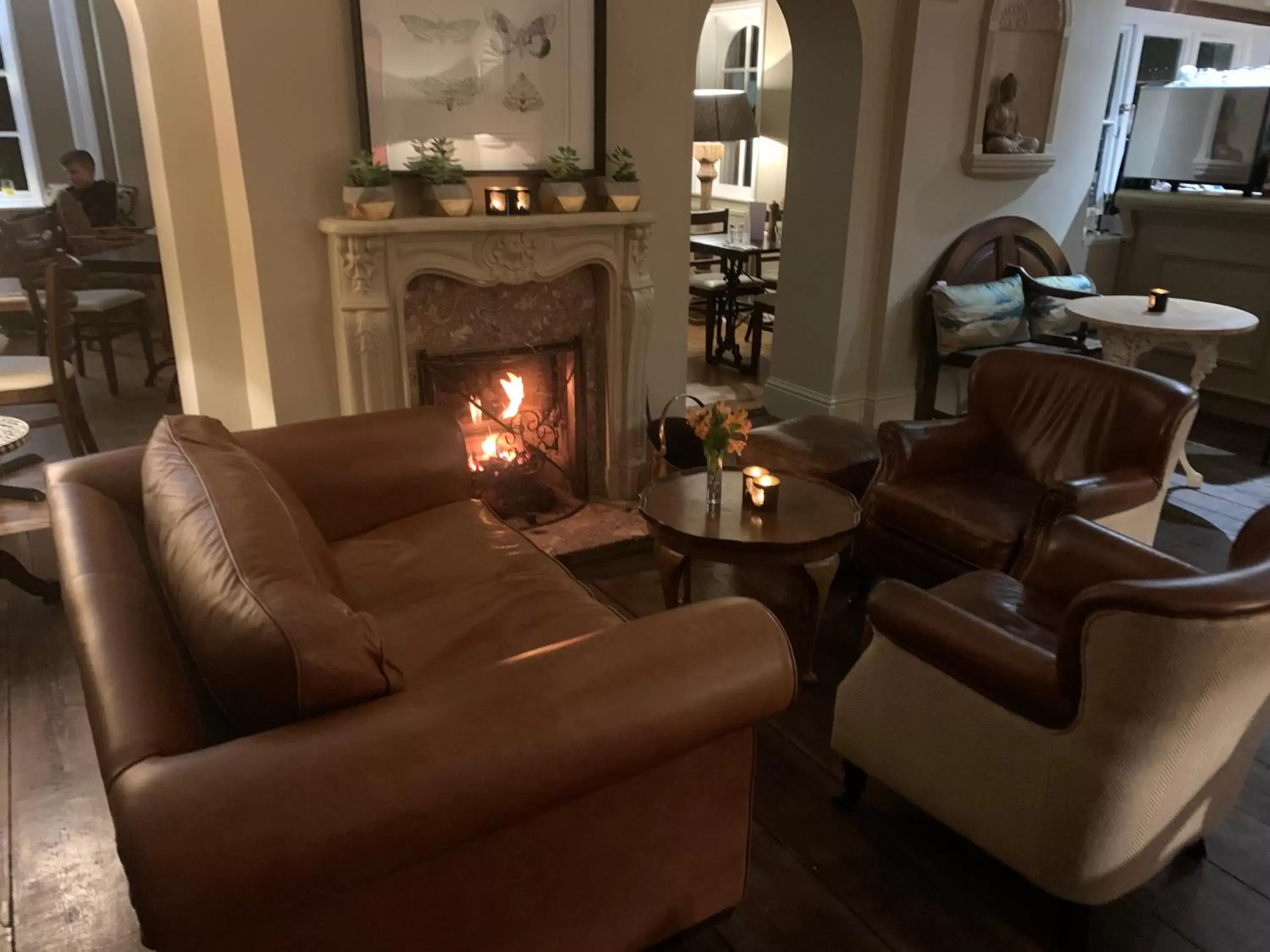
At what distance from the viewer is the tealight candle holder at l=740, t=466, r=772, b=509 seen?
2562mm

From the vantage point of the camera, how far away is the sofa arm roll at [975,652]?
163 cm

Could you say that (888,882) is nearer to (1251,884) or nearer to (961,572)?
(1251,884)

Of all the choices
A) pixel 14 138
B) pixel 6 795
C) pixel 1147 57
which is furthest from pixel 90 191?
pixel 1147 57

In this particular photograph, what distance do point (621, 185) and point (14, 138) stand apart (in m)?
5.62

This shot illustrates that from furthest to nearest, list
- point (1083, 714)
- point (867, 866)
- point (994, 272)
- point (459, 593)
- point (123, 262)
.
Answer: point (123, 262)
point (994, 272)
point (459, 593)
point (867, 866)
point (1083, 714)

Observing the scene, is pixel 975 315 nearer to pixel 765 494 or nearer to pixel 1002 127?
pixel 1002 127

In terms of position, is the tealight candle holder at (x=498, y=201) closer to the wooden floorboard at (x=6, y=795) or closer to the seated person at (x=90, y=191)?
the wooden floorboard at (x=6, y=795)

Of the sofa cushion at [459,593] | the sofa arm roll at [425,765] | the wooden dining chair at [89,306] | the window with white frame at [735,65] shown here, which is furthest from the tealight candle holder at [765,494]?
the window with white frame at [735,65]

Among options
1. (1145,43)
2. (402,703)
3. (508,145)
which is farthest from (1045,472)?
(1145,43)

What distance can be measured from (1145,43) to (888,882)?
6.33 m

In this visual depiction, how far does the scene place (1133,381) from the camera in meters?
2.76

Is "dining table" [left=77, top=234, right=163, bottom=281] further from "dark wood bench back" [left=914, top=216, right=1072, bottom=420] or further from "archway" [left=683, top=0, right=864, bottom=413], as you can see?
"dark wood bench back" [left=914, top=216, right=1072, bottom=420]

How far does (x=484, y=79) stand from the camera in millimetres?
3082

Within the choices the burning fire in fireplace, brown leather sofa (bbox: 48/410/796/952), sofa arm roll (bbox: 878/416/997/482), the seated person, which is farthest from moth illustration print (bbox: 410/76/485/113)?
the seated person
